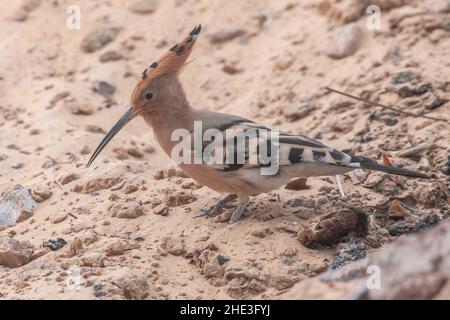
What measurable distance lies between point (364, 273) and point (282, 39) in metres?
4.44

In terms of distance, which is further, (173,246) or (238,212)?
(238,212)

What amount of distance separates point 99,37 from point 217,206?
3.20 metres

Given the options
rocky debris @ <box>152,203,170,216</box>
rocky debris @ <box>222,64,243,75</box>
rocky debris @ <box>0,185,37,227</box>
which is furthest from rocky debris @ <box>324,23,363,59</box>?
rocky debris @ <box>0,185,37,227</box>

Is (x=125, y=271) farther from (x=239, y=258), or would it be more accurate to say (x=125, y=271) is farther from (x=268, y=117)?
(x=268, y=117)

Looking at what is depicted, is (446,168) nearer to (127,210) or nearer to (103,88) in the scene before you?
(127,210)

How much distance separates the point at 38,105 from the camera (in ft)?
21.7

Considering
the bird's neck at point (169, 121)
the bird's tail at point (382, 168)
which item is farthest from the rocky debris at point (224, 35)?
the bird's tail at point (382, 168)

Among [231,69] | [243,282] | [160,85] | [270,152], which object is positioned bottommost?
[243,282]

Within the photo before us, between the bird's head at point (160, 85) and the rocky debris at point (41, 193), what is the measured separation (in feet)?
1.05

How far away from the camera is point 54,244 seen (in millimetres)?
4305

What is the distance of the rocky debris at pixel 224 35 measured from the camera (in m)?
7.38

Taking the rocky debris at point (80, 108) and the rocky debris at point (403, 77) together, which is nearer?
the rocky debris at point (403, 77)

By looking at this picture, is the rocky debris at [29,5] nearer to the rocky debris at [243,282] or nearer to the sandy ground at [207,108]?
the sandy ground at [207,108]

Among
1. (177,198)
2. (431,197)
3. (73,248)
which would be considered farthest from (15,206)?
(431,197)
